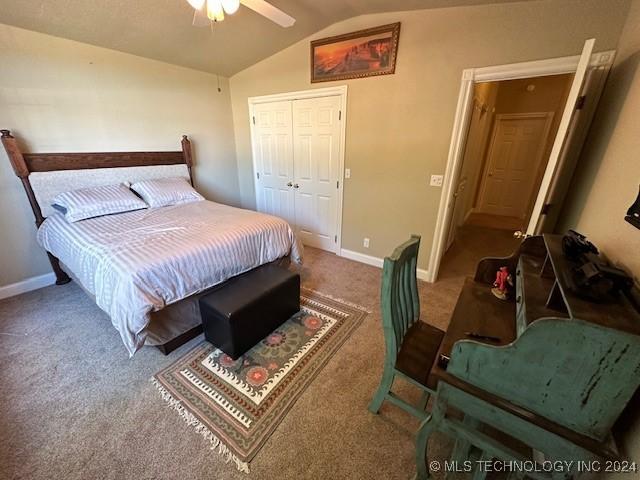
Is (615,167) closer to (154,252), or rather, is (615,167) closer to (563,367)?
(563,367)

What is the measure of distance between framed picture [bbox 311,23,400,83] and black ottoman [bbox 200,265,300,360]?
2.22 metres

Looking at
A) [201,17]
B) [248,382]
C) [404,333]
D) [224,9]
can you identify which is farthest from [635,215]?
[201,17]

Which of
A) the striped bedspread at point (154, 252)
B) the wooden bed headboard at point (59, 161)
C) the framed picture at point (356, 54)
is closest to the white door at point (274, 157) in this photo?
the framed picture at point (356, 54)

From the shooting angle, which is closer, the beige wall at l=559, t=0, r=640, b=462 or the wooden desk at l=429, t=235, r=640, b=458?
the wooden desk at l=429, t=235, r=640, b=458

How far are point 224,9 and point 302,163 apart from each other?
6.10ft

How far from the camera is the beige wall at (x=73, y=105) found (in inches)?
87.8

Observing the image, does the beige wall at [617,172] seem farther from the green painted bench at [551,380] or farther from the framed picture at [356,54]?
the framed picture at [356,54]

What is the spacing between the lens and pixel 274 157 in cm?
368

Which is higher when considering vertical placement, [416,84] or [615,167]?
[416,84]

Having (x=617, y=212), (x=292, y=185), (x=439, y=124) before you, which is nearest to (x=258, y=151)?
(x=292, y=185)

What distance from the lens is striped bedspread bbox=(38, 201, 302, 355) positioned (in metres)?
1.56

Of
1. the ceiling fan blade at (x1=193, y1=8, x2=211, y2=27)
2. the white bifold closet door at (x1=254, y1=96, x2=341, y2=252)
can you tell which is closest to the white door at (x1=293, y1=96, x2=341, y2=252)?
the white bifold closet door at (x1=254, y1=96, x2=341, y2=252)

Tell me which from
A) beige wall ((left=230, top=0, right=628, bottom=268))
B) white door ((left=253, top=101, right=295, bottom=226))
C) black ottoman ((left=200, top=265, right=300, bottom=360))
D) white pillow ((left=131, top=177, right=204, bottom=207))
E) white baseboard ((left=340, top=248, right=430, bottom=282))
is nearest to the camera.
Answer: black ottoman ((left=200, top=265, right=300, bottom=360))

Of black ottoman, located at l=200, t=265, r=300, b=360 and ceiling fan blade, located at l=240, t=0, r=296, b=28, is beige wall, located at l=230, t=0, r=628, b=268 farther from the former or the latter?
black ottoman, located at l=200, t=265, r=300, b=360
